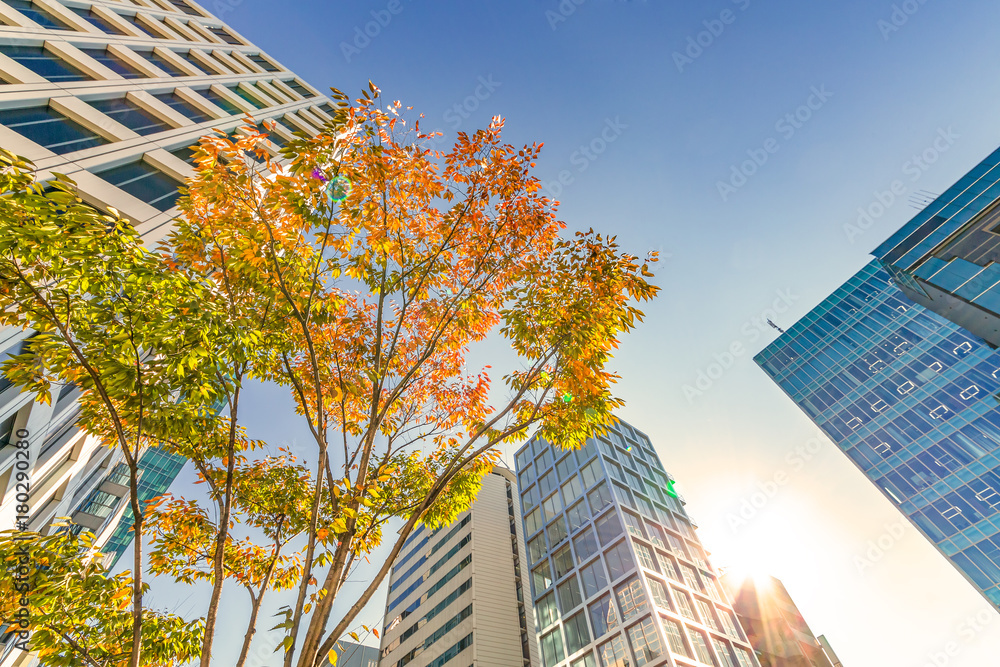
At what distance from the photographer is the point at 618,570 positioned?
29.3m

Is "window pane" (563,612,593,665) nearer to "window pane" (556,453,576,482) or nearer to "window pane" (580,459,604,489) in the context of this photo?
"window pane" (580,459,604,489)

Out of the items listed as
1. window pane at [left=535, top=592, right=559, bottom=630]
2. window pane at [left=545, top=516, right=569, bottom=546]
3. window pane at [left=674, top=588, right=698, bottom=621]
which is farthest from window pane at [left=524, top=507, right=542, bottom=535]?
window pane at [left=674, top=588, right=698, bottom=621]

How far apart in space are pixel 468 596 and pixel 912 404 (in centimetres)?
4946

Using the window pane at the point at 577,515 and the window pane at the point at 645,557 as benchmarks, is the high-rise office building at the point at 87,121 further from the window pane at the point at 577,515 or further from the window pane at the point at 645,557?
the window pane at the point at 645,557

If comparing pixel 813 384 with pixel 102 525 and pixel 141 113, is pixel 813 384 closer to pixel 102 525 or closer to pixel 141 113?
pixel 141 113

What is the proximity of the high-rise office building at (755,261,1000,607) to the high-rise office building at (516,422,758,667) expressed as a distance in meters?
22.9

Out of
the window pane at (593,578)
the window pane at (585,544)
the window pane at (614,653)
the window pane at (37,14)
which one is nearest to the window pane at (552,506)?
the window pane at (585,544)

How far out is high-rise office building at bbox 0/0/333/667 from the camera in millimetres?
10430

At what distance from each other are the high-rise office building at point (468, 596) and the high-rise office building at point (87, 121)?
2620 centimetres

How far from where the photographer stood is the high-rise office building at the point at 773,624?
3447 cm

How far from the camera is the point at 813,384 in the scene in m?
53.5

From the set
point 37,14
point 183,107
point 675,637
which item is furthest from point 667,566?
point 37,14

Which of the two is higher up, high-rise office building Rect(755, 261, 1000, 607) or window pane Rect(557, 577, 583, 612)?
high-rise office building Rect(755, 261, 1000, 607)

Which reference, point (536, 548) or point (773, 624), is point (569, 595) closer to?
point (536, 548)
